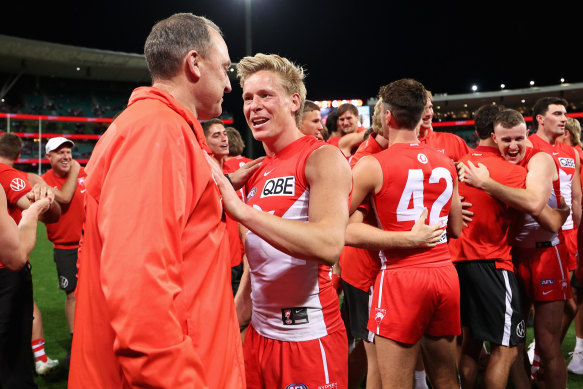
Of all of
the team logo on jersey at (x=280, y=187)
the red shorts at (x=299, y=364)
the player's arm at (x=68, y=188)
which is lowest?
the red shorts at (x=299, y=364)

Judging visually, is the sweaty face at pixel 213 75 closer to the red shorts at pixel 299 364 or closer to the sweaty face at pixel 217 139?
the red shorts at pixel 299 364

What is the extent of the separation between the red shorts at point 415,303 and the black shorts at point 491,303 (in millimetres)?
629

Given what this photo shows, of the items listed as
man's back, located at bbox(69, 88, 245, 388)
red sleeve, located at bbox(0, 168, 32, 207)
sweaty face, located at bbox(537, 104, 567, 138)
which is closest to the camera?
man's back, located at bbox(69, 88, 245, 388)

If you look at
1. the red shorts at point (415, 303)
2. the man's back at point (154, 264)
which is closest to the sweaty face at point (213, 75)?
the man's back at point (154, 264)

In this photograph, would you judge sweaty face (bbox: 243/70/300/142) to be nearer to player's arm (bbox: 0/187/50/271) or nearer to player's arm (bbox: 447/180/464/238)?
player's arm (bbox: 447/180/464/238)

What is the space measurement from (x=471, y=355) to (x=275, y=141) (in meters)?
2.49

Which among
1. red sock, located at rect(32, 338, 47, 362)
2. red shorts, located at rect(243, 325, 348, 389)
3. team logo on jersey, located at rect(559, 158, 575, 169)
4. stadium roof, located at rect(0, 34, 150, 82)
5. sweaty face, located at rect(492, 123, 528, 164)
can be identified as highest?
stadium roof, located at rect(0, 34, 150, 82)

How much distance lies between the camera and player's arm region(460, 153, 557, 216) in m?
3.08

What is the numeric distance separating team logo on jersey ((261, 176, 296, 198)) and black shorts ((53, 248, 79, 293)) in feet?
13.9

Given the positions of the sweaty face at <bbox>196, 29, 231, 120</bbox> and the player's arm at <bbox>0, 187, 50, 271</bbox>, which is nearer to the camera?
the sweaty face at <bbox>196, 29, 231, 120</bbox>

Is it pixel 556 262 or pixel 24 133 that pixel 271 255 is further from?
pixel 24 133

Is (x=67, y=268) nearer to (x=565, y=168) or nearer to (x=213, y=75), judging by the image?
(x=213, y=75)

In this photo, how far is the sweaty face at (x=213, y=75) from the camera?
1.46 meters

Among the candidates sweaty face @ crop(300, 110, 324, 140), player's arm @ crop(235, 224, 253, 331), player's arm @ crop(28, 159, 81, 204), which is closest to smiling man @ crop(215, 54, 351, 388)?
player's arm @ crop(235, 224, 253, 331)
